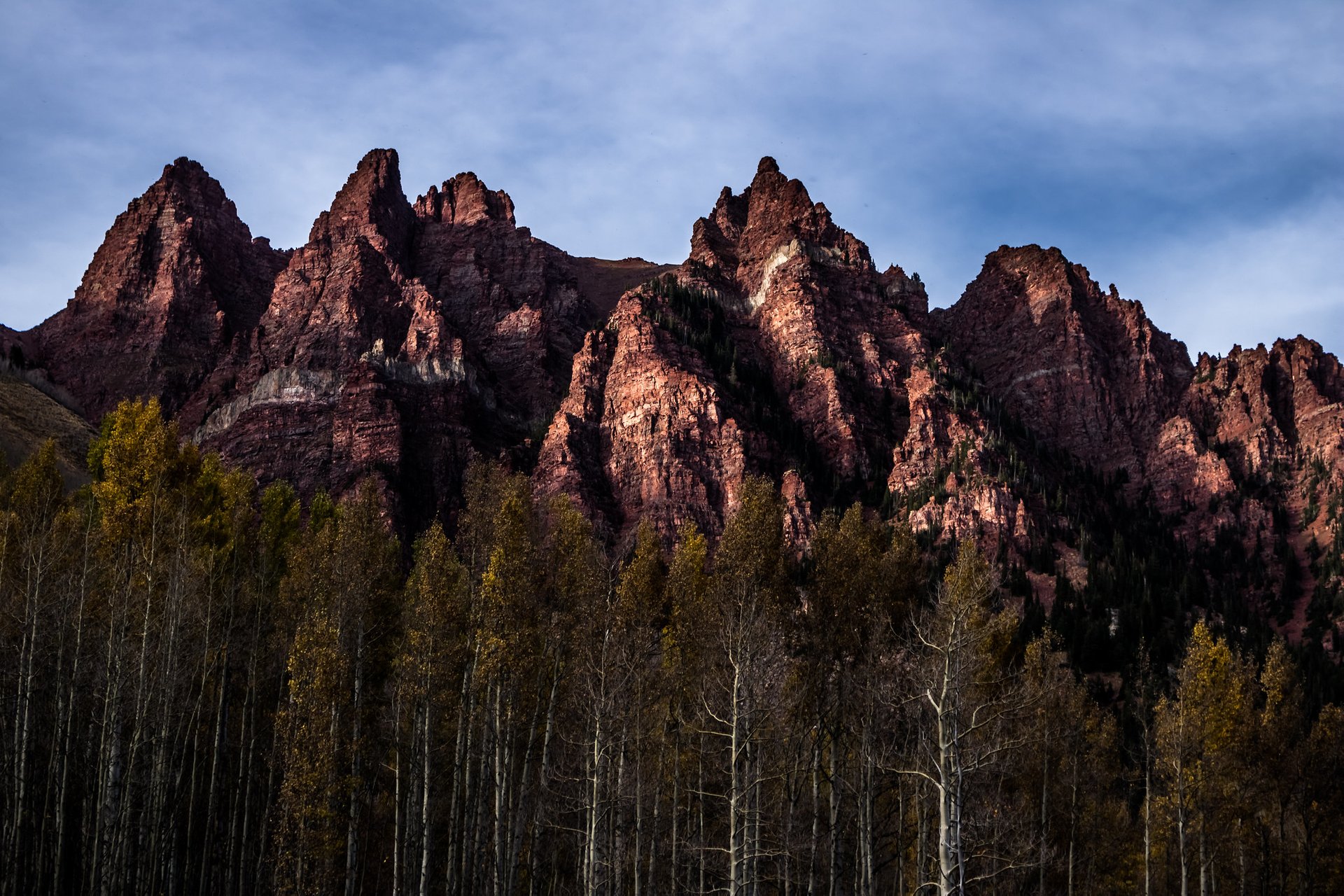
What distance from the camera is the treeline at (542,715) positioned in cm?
3266

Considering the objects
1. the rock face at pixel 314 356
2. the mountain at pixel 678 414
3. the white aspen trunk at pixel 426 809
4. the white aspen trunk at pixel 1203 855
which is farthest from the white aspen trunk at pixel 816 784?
the rock face at pixel 314 356

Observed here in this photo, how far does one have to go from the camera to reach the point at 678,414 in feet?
488

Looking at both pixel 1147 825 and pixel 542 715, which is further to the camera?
pixel 1147 825

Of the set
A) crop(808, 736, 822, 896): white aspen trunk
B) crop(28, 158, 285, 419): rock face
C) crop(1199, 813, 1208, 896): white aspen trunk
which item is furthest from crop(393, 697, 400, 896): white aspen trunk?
crop(28, 158, 285, 419): rock face

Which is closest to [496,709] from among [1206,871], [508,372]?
[1206,871]

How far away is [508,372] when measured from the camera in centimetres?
17962

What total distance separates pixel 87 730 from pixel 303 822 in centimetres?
1340

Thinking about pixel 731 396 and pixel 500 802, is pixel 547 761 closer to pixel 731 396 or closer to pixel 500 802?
pixel 500 802

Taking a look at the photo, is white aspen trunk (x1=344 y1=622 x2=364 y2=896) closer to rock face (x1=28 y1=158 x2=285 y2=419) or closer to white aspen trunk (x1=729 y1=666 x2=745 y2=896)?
white aspen trunk (x1=729 y1=666 x2=745 y2=896)

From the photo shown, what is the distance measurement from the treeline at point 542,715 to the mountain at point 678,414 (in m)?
69.0

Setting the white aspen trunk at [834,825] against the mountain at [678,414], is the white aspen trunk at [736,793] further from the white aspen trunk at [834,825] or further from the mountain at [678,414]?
the mountain at [678,414]

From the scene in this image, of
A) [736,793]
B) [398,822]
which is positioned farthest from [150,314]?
[736,793]

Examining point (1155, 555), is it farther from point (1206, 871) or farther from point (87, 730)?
point (87, 730)

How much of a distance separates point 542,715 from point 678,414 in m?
108
